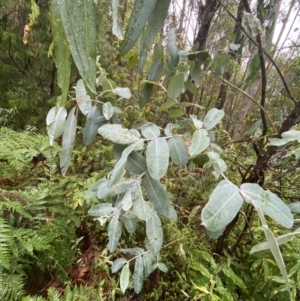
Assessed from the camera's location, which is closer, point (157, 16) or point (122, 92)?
point (157, 16)

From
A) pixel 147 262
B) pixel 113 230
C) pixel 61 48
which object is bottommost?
pixel 147 262

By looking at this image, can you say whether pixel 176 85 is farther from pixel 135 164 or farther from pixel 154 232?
pixel 154 232

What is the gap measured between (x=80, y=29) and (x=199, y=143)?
339mm

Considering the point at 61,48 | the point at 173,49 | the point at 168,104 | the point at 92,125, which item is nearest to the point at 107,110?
the point at 92,125

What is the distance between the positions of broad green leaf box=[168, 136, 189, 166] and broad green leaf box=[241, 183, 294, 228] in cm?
16

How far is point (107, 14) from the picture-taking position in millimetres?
2303

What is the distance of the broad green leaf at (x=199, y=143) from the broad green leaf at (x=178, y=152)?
4 centimetres

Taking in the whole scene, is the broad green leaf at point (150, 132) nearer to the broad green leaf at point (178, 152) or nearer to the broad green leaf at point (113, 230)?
the broad green leaf at point (178, 152)

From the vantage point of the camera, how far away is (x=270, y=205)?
0.38 meters

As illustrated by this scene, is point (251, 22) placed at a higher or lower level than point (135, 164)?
higher

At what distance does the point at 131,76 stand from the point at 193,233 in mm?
1830

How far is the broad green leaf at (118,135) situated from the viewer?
509 millimetres

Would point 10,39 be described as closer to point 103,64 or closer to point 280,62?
point 103,64

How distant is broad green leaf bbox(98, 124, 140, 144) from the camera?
1.67ft
